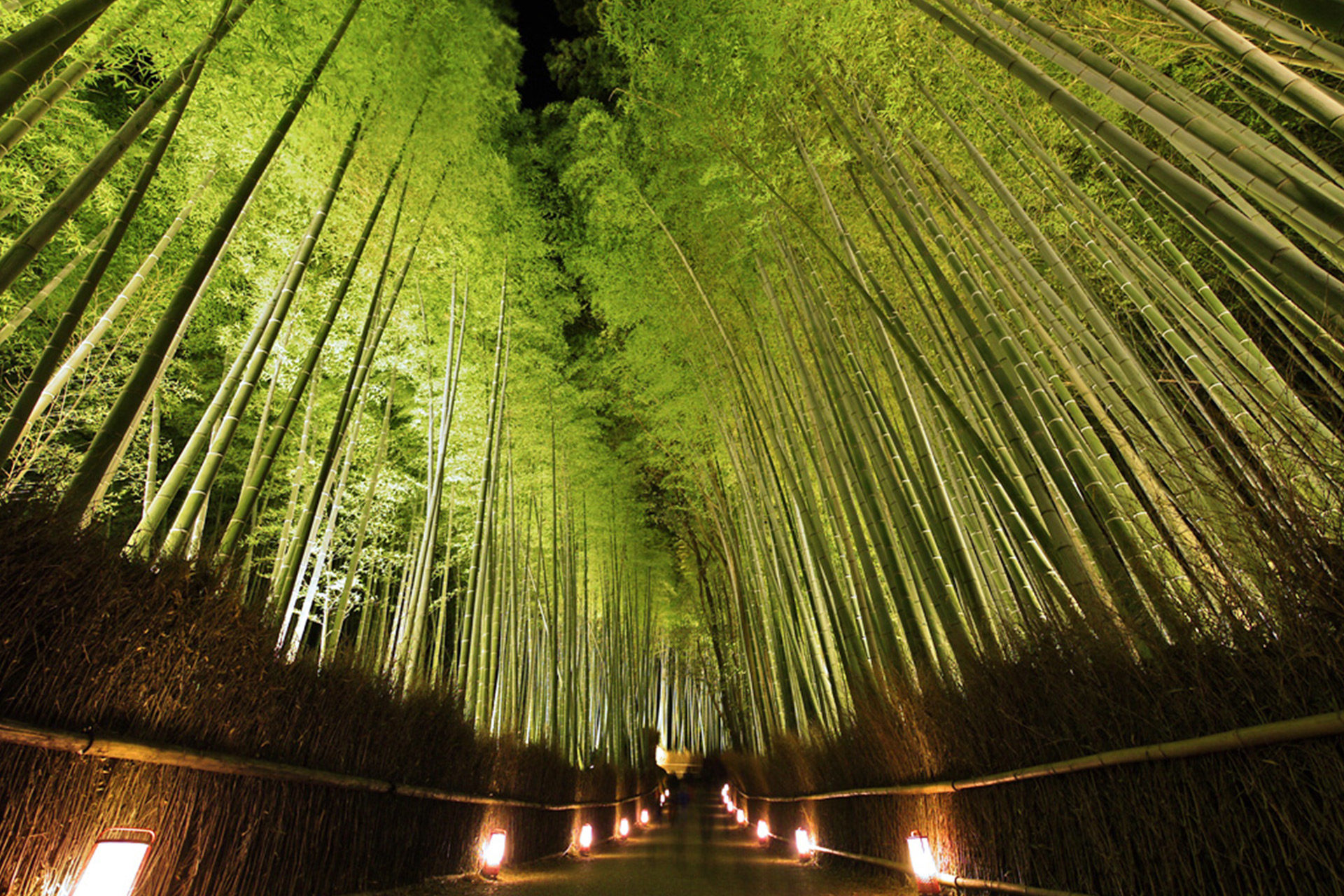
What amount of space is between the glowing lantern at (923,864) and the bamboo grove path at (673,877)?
1.78ft

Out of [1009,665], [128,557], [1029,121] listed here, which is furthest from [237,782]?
[1029,121]

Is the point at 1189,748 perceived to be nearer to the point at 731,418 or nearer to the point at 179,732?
the point at 179,732

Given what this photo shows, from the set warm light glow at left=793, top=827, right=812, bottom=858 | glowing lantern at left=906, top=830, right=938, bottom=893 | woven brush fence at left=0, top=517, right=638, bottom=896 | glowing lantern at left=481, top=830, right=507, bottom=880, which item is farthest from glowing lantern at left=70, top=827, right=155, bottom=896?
warm light glow at left=793, top=827, right=812, bottom=858

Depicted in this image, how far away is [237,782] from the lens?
2.13m

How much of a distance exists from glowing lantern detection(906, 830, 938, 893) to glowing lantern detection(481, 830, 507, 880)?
2514 millimetres

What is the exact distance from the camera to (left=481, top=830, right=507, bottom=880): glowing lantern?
410 centimetres

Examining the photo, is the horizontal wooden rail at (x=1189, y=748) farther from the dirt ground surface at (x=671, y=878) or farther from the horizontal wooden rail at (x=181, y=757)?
the horizontal wooden rail at (x=181, y=757)

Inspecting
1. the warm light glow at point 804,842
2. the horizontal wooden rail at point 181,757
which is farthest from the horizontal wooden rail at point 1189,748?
the warm light glow at point 804,842

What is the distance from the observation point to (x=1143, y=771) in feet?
5.18

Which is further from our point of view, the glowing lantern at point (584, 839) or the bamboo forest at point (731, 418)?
the glowing lantern at point (584, 839)

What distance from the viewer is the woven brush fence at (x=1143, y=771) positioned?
1183 mm

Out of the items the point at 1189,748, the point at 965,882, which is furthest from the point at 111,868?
the point at 965,882

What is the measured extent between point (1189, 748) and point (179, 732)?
252cm

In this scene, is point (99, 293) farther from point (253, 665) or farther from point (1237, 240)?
point (1237, 240)
